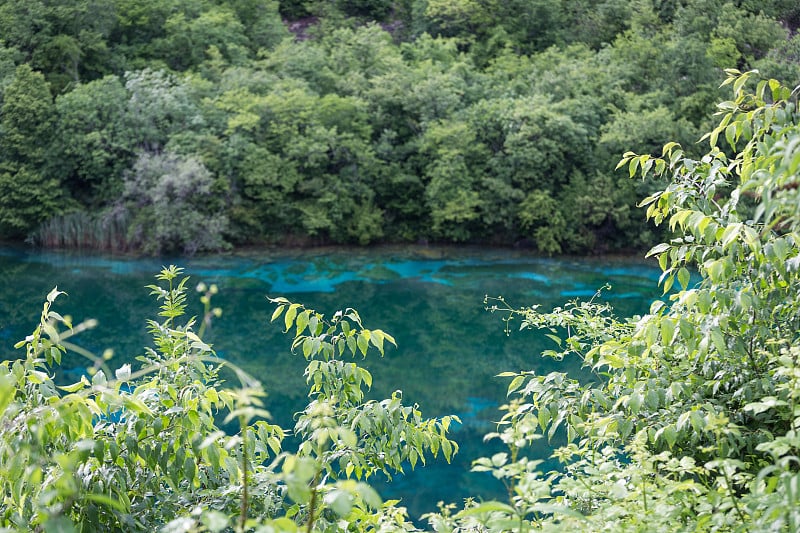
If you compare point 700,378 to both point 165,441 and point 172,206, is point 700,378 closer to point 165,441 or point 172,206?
point 165,441

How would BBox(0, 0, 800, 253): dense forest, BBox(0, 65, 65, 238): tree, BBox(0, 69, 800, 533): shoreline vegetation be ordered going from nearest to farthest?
BBox(0, 69, 800, 533): shoreline vegetation, BBox(0, 0, 800, 253): dense forest, BBox(0, 65, 65, 238): tree

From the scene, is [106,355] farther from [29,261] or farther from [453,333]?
[29,261]

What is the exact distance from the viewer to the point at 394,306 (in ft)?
42.4

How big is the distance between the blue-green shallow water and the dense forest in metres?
0.71

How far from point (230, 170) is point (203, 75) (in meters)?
3.50

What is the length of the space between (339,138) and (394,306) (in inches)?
178

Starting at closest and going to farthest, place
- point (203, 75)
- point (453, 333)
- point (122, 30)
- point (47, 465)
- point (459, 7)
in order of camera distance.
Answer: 1. point (47, 465)
2. point (453, 333)
3. point (203, 75)
4. point (122, 30)
5. point (459, 7)

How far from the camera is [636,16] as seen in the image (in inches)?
763

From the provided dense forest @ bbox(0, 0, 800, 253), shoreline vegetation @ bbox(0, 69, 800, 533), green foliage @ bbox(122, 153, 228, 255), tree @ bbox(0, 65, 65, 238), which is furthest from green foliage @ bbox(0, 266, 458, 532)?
tree @ bbox(0, 65, 65, 238)

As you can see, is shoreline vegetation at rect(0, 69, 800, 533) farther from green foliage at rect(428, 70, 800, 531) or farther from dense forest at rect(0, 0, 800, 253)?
dense forest at rect(0, 0, 800, 253)

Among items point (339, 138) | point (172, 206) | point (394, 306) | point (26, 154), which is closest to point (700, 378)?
point (394, 306)

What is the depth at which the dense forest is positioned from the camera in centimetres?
1553

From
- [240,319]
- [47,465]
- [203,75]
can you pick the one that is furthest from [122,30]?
[47,465]

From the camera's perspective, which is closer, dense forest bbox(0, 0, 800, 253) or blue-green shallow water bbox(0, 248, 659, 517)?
blue-green shallow water bbox(0, 248, 659, 517)
